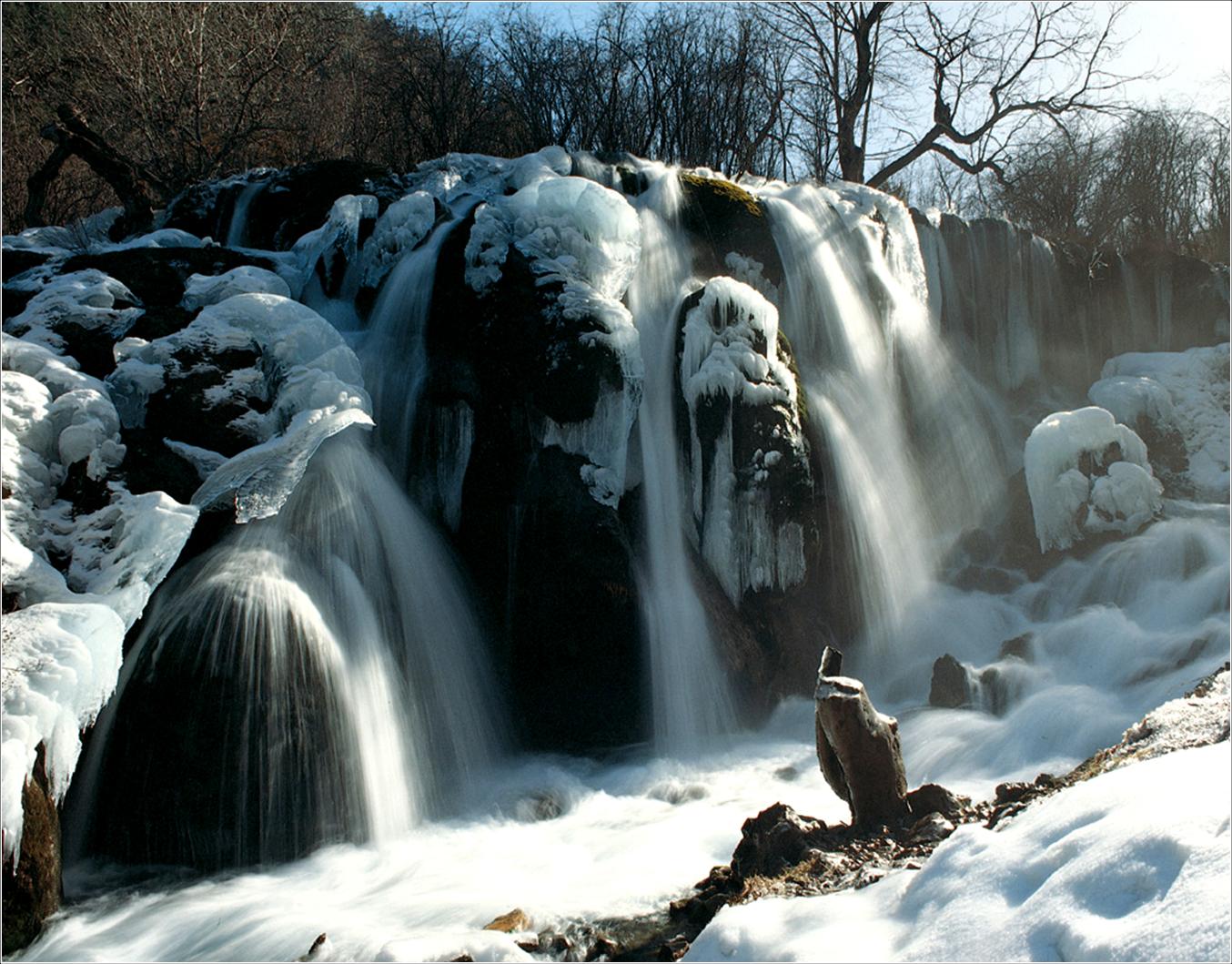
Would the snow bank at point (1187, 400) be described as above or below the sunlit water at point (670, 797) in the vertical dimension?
above

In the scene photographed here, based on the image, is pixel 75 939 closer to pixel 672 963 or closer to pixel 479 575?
pixel 672 963

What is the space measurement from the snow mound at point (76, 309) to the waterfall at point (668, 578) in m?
A: 3.66

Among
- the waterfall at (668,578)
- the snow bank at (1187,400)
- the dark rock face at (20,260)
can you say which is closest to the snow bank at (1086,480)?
the snow bank at (1187,400)

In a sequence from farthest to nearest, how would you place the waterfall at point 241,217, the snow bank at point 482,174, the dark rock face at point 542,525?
the waterfall at point 241,217 → the snow bank at point 482,174 → the dark rock face at point 542,525

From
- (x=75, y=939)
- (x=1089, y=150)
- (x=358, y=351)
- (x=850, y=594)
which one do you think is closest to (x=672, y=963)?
(x=75, y=939)

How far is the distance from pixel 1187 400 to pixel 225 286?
1033 cm

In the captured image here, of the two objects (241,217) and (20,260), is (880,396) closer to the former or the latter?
(241,217)

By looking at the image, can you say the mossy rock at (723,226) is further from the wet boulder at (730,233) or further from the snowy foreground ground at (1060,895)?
the snowy foreground ground at (1060,895)

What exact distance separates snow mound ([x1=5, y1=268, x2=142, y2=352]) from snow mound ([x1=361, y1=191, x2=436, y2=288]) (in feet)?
6.46

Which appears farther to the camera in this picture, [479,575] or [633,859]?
[479,575]

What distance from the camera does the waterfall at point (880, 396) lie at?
8156 mm

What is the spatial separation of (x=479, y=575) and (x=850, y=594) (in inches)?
120

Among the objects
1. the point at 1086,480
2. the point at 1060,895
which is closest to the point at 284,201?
the point at 1086,480

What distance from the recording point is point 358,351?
7.55 m
